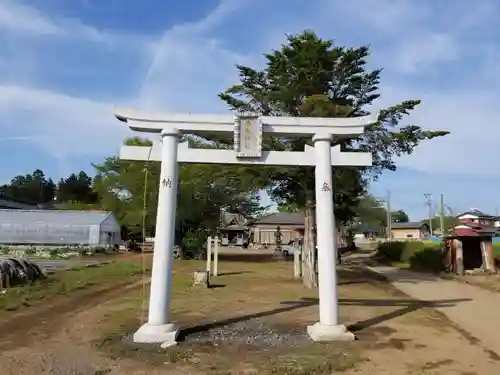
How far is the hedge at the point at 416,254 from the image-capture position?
26.4 metres

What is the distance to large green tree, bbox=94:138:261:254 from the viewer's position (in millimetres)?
30625

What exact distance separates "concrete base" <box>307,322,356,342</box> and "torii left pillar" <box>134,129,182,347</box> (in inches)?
98.1

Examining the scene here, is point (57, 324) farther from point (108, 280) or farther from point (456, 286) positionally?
point (456, 286)

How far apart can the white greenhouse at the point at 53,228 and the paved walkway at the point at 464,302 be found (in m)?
23.8

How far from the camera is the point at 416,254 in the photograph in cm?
2908

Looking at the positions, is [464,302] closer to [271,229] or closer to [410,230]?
[271,229]

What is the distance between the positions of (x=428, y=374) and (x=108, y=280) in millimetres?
14010

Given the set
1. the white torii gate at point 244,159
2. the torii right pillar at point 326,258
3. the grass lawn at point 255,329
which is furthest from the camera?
the white torii gate at point 244,159

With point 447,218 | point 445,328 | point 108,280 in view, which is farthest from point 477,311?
point 447,218

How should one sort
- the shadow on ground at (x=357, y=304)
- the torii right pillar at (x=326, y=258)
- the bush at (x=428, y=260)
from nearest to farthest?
the torii right pillar at (x=326, y=258), the shadow on ground at (x=357, y=304), the bush at (x=428, y=260)

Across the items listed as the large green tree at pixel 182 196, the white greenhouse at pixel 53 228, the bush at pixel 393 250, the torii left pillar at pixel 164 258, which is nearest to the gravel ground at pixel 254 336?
the torii left pillar at pixel 164 258

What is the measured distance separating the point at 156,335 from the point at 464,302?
389 inches

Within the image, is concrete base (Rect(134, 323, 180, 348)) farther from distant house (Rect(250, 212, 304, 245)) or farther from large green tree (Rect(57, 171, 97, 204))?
large green tree (Rect(57, 171, 97, 204))

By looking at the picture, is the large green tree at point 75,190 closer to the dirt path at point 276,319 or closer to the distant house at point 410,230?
the distant house at point 410,230
